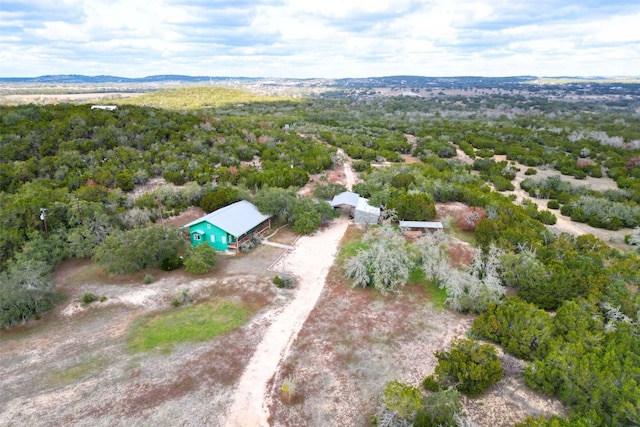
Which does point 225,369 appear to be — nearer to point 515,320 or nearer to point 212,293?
point 212,293

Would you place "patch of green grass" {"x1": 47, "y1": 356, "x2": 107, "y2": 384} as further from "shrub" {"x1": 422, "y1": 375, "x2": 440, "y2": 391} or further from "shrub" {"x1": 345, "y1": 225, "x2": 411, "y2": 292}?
"shrub" {"x1": 422, "y1": 375, "x2": 440, "y2": 391}

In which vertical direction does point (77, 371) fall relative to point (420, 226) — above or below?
below

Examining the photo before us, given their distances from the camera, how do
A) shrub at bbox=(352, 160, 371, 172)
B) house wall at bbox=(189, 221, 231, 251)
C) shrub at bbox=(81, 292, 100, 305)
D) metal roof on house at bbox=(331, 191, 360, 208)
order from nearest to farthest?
shrub at bbox=(81, 292, 100, 305) < house wall at bbox=(189, 221, 231, 251) < metal roof on house at bbox=(331, 191, 360, 208) < shrub at bbox=(352, 160, 371, 172)

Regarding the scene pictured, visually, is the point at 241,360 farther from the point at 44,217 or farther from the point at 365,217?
the point at 365,217

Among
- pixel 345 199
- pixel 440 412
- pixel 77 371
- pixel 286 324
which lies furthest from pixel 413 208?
pixel 77 371

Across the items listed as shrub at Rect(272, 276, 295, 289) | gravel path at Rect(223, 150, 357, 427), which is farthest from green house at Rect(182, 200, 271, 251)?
shrub at Rect(272, 276, 295, 289)

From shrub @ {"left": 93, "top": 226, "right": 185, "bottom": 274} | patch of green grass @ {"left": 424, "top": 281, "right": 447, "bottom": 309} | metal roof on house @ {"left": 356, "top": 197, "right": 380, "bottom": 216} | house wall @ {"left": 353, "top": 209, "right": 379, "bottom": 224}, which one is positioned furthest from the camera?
metal roof on house @ {"left": 356, "top": 197, "right": 380, "bottom": 216}

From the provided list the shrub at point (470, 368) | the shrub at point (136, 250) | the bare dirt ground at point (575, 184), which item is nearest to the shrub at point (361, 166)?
the bare dirt ground at point (575, 184)
